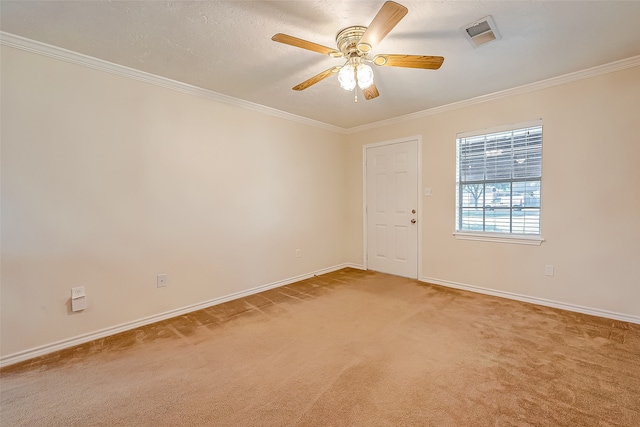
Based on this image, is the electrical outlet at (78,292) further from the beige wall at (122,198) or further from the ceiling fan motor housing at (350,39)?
the ceiling fan motor housing at (350,39)

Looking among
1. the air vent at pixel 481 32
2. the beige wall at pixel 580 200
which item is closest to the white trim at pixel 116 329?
the beige wall at pixel 580 200

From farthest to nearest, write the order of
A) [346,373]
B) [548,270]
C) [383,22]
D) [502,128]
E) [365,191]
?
1. [365,191]
2. [502,128]
3. [548,270]
4. [346,373]
5. [383,22]

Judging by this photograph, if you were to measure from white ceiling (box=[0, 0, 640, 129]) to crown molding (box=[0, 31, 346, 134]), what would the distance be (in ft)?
0.20

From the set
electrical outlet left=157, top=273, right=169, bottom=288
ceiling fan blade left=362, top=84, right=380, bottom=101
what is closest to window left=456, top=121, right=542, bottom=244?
ceiling fan blade left=362, top=84, right=380, bottom=101

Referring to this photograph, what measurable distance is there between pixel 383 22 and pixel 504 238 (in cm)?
284

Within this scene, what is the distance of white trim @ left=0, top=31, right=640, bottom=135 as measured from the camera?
7.13ft

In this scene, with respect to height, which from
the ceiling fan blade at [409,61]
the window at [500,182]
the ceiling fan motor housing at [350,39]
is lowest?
the window at [500,182]

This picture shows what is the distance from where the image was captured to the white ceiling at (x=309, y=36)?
1824mm

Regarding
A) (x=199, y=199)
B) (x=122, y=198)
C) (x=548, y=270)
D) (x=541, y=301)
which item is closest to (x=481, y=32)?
(x=548, y=270)

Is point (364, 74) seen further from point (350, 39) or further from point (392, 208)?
point (392, 208)

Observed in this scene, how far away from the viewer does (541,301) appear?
3092 mm

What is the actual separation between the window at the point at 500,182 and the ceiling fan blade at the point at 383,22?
2.34 metres

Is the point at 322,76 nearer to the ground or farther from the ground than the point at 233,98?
nearer to the ground

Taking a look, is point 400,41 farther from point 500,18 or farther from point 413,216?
point 413,216
